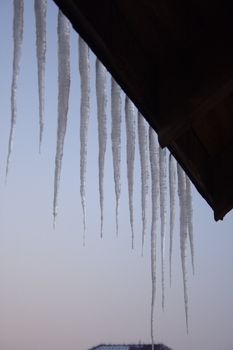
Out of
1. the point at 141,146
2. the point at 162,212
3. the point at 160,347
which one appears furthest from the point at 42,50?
the point at 160,347

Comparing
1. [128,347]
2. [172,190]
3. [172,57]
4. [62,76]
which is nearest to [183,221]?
[172,190]

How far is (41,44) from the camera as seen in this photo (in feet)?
5.10

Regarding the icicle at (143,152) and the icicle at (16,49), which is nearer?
the icicle at (16,49)

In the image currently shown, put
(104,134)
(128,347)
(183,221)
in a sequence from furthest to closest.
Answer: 1. (128,347)
2. (183,221)
3. (104,134)

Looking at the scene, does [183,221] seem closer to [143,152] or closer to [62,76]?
[143,152]

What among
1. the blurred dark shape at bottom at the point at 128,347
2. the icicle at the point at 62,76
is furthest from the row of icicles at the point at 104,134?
the blurred dark shape at bottom at the point at 128,347

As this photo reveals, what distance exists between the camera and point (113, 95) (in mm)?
1775

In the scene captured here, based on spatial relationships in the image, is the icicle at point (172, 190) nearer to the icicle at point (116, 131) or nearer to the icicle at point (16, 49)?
the icicle at point (116, 131)

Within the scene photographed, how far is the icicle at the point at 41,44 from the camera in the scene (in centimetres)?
147

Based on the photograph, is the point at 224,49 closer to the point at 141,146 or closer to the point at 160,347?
the point at 141,146

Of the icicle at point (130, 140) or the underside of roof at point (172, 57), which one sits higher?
the underside of roof at point (172, 57)

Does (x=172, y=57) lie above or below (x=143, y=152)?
above

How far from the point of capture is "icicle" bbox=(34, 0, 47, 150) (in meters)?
1.47

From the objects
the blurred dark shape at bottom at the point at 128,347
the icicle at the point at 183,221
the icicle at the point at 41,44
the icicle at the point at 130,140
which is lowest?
the blurred dark shape at bottom at the point at 128,347
